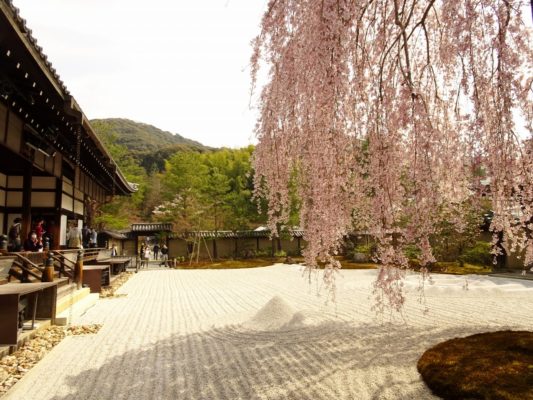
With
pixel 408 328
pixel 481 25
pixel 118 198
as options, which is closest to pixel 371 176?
pixel 481 25

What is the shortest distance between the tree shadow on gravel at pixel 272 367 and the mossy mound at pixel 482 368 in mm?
210

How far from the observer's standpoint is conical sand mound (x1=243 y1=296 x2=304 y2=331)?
7.30 meters

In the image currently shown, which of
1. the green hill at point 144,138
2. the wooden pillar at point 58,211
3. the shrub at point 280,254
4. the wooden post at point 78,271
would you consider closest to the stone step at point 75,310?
the wooden post at point 78,271

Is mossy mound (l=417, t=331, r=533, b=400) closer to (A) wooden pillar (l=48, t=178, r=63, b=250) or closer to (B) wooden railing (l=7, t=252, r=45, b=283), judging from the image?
(B) wooden railing (l=7, t=252, r=45, b=283)

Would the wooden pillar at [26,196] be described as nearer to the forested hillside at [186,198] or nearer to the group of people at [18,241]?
the group of people at [18,241]

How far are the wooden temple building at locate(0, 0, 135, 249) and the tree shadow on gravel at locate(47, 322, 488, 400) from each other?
415 centimetres

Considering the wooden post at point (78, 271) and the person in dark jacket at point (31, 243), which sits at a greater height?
the person in dark jacket at point (31, 243)

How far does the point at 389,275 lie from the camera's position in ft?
13.0

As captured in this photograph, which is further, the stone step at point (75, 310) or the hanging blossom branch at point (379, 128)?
the stone step at point (75, 310)

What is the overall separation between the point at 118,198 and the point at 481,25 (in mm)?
28757

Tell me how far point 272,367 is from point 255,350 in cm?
83

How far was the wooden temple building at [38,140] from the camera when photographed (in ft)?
17.9

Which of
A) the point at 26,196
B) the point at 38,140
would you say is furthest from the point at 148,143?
the point at 38,140

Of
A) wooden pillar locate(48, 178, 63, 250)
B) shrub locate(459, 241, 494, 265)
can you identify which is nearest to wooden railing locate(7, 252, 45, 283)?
wooden pillar locate(48, 178, 63, 250)
